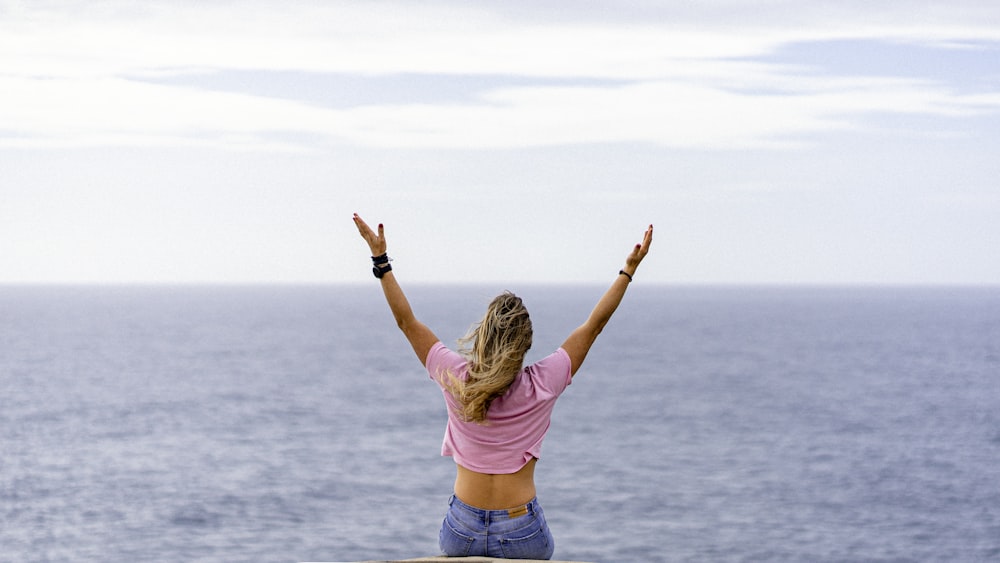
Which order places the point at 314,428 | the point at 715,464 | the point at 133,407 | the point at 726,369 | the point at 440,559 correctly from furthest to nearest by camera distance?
the point at 726,369 < the point at 133,407 < the point at 314,428 < the point at 715,464 < the point at 440,559

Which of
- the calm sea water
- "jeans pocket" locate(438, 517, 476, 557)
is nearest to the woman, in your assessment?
"jeans pocket" locate(438, 517, 476, 557)

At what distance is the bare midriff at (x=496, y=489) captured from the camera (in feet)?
15.3

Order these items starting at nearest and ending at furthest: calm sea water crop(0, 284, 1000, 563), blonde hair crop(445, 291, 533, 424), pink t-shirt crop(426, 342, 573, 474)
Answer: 1. blonde hair crop(445, 291, 533, 424)
2. pink t-shirt crop(426, 342, 573, 474)
3. calm sea water crop(0, 284, 1000, 563)

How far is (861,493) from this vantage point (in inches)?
2596

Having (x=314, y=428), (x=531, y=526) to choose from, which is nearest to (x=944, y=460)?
(x=314, y=428)

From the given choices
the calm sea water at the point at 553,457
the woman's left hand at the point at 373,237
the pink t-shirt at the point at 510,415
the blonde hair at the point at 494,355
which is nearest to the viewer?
the blonde hair at the point at 494,355

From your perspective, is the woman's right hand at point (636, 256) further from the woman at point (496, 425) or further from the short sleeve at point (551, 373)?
the short sleeve at point (551, 373)

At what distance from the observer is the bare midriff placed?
15.3ft

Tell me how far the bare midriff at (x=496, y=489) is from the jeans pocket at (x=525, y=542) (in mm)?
108

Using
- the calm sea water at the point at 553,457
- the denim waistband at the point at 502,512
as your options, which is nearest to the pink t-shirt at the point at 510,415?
the denim waistband at the point at 502,512

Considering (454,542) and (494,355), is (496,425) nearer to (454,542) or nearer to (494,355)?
(494,355)

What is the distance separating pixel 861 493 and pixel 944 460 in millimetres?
11492

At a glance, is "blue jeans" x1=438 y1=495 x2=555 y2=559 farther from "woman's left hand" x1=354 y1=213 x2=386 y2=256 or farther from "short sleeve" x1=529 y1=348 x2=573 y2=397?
"woman's left hand" x1=354 y1=213 x2=386 y2=256

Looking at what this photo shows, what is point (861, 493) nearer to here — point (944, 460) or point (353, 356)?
point (944, 460)
